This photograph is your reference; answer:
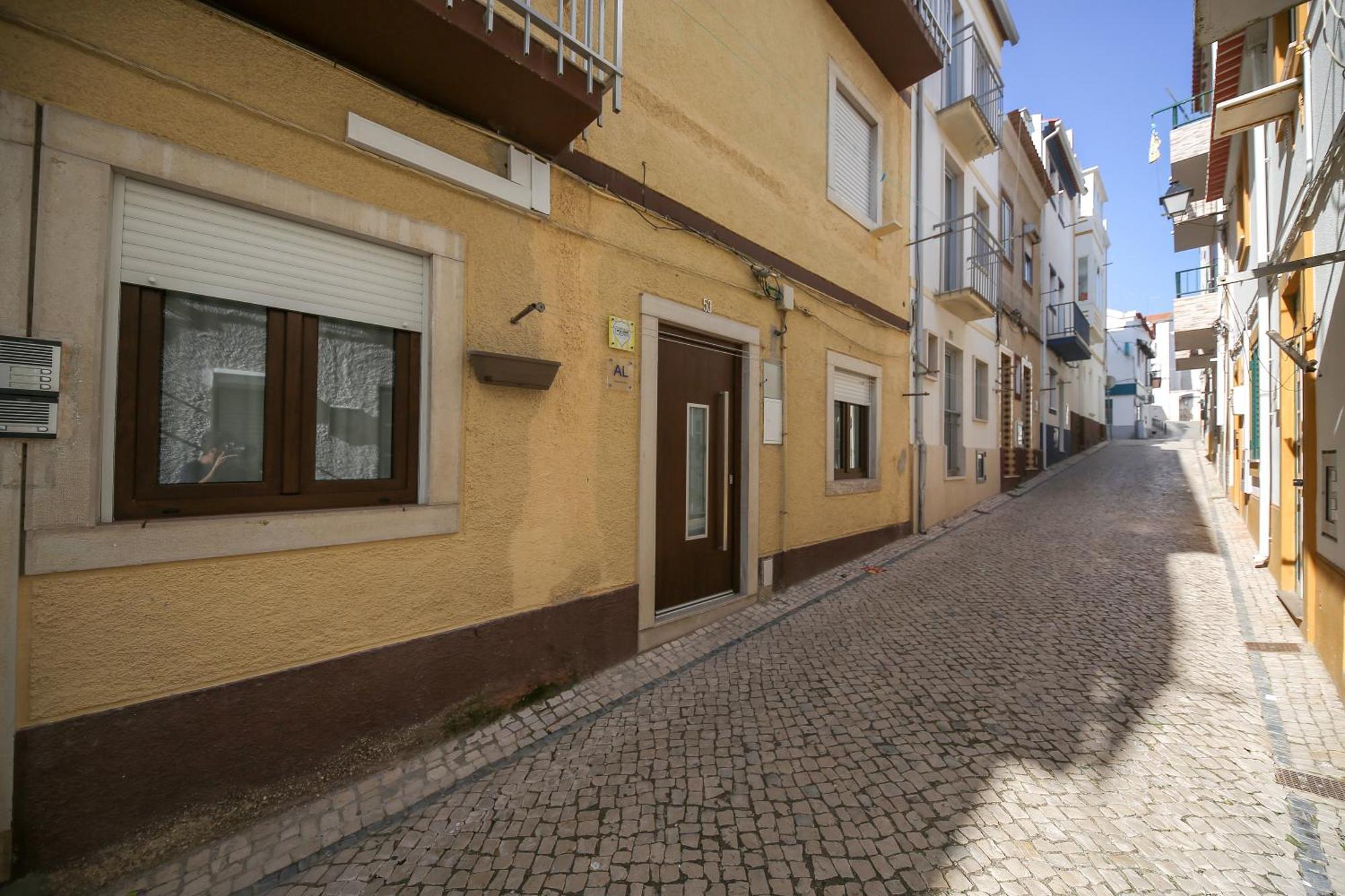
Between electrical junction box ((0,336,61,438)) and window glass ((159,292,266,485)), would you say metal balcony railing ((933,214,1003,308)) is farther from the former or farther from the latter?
electrical junction box ((0,336,61,438))

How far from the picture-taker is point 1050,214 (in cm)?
1680

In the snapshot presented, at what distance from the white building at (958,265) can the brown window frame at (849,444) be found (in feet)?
4.67

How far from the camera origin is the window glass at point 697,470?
5.13m

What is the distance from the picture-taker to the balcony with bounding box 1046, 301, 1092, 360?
1644 centimetres

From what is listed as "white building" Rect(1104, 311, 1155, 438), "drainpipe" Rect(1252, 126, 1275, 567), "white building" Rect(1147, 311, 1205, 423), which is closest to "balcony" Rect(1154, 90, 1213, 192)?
"drainpipe" Rect(1252, 126, 1275, 567)

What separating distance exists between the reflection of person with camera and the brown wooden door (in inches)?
113

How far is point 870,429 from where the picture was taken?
25.8ft

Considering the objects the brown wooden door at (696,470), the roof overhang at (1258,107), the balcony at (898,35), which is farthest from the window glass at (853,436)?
the balcony at (898,35)

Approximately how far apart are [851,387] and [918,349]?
2226 mm

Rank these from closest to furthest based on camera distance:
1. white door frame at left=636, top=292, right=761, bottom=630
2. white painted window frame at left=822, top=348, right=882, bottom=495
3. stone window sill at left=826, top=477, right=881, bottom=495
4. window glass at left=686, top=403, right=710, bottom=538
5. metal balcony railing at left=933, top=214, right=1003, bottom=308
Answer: white door frame at left=636, top=292, right=761, bottom=630 < window glass at left=686, top=403, right=710, bottom=538 < white painted window frame at left=822, top=348, right=882, bottom=495 < stone window sill at left=826, top=477, right=881, bottom=495 < metal balcony railing at left=933, top=214, right=1003, bottom=308

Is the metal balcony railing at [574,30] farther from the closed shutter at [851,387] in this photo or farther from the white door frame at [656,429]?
the closed shutter at [851,387]

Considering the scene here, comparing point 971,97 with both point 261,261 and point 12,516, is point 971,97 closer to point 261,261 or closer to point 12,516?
point 261,261

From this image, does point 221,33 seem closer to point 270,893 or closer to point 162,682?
point 162,682

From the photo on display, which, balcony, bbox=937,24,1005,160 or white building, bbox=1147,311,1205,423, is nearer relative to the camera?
balcony, bbox=937,24,1005,160
